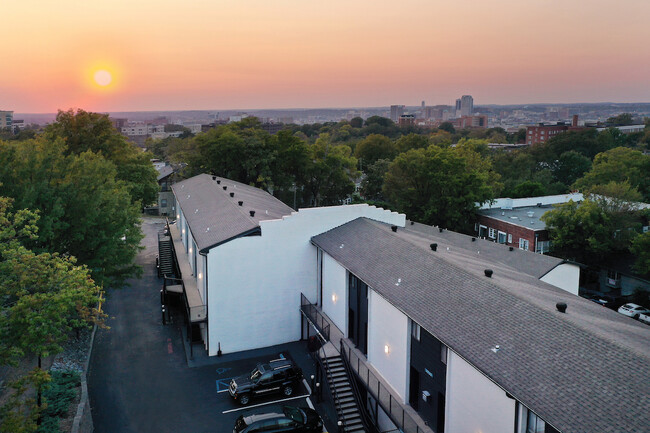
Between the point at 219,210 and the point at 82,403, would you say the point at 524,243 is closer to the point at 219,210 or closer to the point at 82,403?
the point at 219,210

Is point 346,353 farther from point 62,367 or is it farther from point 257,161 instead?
point 257,161

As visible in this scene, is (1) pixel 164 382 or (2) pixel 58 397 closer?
(2) pixel 58 397

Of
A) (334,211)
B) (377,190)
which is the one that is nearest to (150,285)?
(334,211)

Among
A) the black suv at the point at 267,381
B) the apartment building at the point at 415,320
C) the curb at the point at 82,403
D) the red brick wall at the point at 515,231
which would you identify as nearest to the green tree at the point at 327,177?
the red brick wall at the point at 515,231

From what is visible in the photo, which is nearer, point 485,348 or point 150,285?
point 485,348

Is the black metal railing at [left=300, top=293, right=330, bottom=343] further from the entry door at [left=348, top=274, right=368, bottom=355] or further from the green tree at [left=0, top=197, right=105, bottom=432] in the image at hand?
the green tree at [left=0, top=197, right=105, bottom=432]

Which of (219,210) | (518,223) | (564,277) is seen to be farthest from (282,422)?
(518,223)
